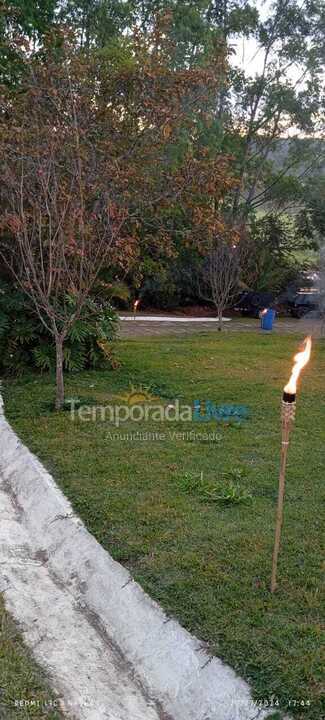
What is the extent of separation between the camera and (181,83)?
708 centimetres

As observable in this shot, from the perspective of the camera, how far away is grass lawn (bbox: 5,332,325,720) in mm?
2799

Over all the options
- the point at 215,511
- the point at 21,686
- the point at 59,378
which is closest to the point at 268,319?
the point at 59,378

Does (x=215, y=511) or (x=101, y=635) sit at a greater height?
(x=215, y=511)

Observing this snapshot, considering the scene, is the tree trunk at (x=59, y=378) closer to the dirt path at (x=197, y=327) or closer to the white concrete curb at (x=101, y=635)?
the white concrete curb at (x=101, y=635)

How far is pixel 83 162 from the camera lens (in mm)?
6312

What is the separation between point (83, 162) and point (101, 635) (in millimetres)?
4723

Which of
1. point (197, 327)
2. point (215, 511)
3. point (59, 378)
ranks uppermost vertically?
point (59, 378)

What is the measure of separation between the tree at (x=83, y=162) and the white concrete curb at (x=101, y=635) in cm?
276

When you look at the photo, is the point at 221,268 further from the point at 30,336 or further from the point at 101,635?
the point at 101,635

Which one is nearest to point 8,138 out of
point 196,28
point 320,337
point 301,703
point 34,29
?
point 301,703

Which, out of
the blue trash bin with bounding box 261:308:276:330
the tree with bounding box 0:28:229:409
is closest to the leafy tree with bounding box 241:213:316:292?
the blue trash bin with bounding box 261:308:276:330

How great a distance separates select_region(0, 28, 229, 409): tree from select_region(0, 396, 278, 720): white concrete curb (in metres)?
→ 2.76

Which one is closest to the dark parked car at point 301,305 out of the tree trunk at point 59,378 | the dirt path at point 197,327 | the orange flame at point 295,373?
the dirt path at point 197,327

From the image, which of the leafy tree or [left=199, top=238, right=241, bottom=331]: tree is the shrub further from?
the leafy tree
